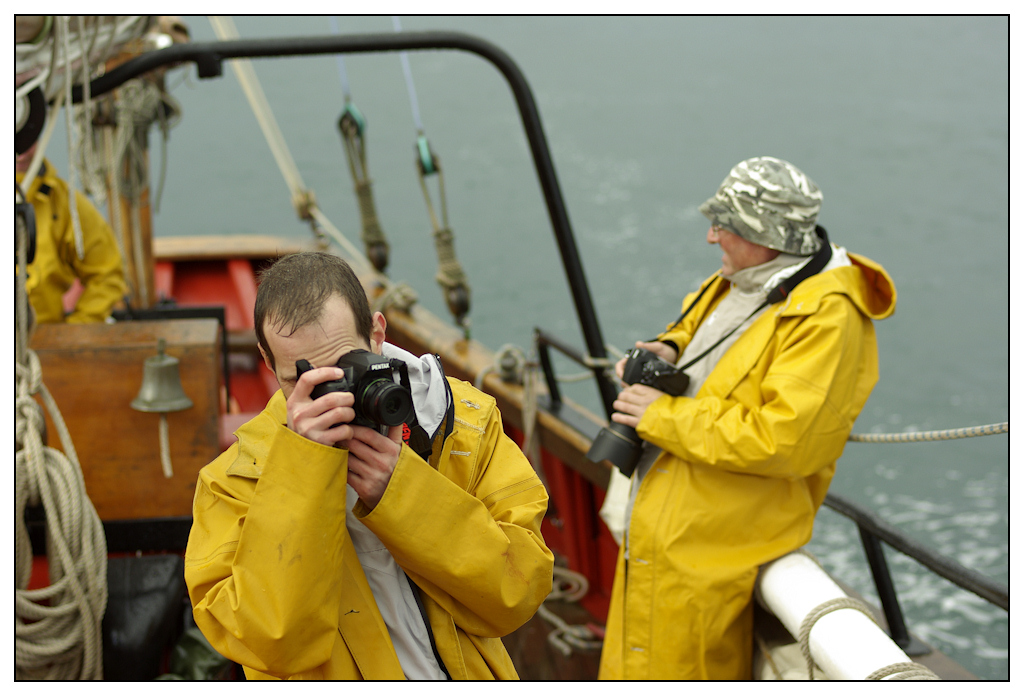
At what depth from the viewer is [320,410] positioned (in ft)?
2.48

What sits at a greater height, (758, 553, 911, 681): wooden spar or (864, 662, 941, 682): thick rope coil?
(864, 662, 941, 682): thick rope coil

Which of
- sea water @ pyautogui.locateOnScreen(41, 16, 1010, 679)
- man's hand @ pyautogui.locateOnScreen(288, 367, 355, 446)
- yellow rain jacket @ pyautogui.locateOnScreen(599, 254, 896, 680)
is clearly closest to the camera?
man's hand @ pyautogui.locateOnScreen(288, 367, 355, 446)

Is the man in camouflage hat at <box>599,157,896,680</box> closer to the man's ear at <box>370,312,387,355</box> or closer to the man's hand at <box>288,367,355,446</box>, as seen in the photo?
the man's ear at <box>370,312,387,355</box>

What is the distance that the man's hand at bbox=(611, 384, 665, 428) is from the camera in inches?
73.3

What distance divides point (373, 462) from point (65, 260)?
2.51 meters

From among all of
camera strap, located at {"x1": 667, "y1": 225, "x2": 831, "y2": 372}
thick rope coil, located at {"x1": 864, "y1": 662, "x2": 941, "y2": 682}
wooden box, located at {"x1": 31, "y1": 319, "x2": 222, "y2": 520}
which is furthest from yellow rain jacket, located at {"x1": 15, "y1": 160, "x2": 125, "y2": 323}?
thick rope coil, located at {"x1": 864, "y1": 662, "x2": 941, "y2": 682}

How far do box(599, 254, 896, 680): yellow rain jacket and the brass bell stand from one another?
1.04 metres

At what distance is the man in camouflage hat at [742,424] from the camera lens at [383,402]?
1.07 meters

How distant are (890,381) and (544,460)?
524 cm

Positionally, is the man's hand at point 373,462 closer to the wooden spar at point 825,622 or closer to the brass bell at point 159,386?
the wooden spar at point 825,622

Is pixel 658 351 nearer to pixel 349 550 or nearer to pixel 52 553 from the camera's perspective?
pixel 349 550
